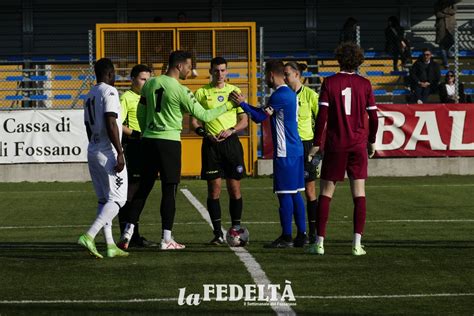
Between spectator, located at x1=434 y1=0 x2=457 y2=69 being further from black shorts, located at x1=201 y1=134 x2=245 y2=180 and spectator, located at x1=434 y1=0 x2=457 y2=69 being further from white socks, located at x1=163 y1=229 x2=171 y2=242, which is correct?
white socks, located at x1=163 y1=229 x2=171 y2=242

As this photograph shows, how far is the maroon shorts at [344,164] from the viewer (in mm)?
11180

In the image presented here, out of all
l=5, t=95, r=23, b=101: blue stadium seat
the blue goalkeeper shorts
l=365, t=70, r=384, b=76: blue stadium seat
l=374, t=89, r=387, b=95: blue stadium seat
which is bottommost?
the blue goalkeeper shorts

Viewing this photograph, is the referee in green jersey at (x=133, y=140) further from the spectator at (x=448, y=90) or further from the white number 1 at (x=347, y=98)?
the spectator at (x=448, y=90)

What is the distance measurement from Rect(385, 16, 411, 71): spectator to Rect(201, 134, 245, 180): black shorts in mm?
18610

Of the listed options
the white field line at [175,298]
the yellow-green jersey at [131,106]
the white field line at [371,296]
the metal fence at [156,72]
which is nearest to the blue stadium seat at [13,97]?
the metal fence at [156,72]

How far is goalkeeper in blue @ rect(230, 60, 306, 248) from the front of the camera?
1212 centimetres

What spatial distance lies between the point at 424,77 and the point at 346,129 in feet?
56.9

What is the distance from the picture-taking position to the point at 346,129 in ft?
36.8

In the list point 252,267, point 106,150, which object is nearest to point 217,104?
point 106,150

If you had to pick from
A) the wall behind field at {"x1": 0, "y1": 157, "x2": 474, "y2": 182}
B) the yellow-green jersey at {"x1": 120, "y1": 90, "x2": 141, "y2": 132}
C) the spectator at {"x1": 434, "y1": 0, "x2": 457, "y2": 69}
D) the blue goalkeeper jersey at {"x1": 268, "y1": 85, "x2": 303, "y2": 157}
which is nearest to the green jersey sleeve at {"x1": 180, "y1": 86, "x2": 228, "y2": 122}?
the blue goalkeeper jersey at {"x1": 268, "y1": 85, "x2": 303, "y2": 157}

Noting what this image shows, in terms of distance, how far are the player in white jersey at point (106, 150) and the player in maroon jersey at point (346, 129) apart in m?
1.87

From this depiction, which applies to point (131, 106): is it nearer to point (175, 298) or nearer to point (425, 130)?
point (175, 298)

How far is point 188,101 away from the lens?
468 inches

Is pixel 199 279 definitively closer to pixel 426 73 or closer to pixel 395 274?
pixel 395 274
